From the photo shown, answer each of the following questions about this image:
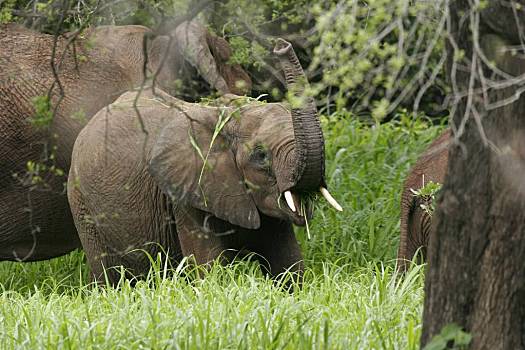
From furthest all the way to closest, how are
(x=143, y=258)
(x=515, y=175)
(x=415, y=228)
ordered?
1. (x=143, y=258)
2. (x=415, y=228)
3. (x=515, y=175)

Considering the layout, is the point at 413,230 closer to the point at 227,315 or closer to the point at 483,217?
the point at 227,315

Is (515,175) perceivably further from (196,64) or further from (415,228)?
(196,64)

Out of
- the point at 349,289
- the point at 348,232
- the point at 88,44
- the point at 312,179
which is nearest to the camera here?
the point at 88,44

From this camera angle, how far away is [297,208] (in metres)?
6.64

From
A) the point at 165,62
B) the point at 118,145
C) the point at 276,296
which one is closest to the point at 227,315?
the point at 276,296

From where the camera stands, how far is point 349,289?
19.3 ft

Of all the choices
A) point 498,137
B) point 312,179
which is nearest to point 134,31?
point 312,179


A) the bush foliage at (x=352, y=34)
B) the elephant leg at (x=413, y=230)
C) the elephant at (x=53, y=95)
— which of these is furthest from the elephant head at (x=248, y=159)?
the elephant at (x=53, y=95)

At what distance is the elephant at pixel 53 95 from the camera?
841cm

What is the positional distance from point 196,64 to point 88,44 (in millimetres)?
3937

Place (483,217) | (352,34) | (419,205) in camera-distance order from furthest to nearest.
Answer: (419,205), (483,217), (352,34)

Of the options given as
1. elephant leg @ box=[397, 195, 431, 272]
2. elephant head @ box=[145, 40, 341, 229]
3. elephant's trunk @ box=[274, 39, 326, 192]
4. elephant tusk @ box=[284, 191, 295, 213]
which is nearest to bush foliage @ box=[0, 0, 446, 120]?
elephant's trunk @ box=[274, 39, 326, 192]

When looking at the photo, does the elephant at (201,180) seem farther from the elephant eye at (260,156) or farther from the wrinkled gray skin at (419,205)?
the wrinkled gray skin at (419,205)

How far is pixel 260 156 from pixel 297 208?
0.41m
